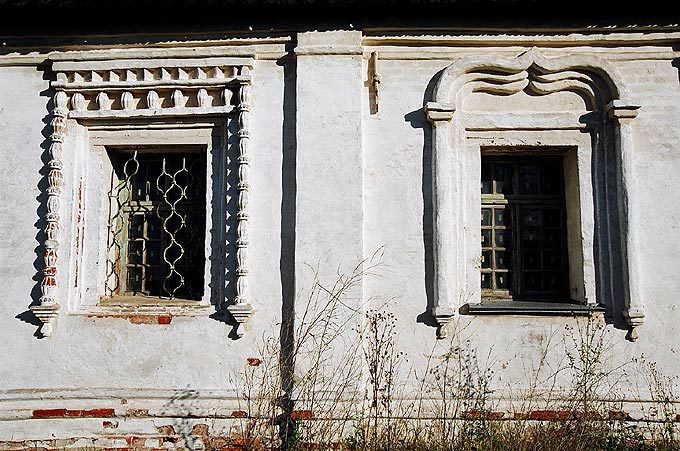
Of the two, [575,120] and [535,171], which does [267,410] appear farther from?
[575,120]

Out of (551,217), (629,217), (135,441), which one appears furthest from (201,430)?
(629,217)

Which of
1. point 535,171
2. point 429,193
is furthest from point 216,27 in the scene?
point 535,171

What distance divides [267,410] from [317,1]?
11.5 feet

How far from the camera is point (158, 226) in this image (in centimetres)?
582

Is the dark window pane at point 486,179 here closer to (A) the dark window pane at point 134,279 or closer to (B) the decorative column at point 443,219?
(B) the decorative column at point 443,219

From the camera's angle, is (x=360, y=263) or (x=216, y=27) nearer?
(x=360, y=263)

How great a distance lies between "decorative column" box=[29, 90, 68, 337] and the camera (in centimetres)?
540

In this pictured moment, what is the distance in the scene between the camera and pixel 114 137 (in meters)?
5.74

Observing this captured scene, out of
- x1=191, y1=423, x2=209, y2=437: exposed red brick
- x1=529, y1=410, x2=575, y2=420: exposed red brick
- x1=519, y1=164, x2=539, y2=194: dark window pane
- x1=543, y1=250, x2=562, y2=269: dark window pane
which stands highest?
x1=519, y1=164, x2=539, y2=194: dark window pane

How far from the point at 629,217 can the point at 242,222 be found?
10.8ft

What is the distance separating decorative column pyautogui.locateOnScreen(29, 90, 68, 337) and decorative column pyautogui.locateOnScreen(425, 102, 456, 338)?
3.27 m

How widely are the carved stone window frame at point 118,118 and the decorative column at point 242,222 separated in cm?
1

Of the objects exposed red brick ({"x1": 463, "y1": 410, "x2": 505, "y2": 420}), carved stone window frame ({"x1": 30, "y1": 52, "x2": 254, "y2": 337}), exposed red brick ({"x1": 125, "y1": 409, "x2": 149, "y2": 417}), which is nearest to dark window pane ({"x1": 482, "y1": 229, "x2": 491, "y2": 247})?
exposed red brick ({"x1": 463, "y1": 410, "x2": 505, "y2": 420})

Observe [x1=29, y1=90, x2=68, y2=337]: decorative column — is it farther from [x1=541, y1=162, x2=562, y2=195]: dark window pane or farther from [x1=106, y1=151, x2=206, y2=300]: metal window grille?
[x1=541, y1=162, x2=562, y2=195]: dark window pane
